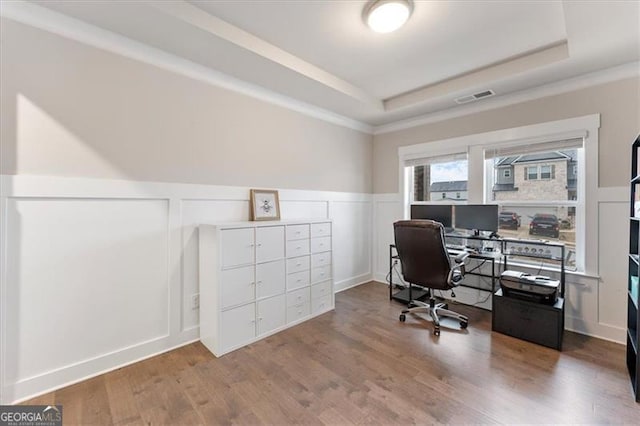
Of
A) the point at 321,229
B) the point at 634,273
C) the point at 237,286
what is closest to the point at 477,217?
the point at 634,273

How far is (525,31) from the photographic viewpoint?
229 cm

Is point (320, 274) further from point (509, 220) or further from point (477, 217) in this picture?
point (509, 220)

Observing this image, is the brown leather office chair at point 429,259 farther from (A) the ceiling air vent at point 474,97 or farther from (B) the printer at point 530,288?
(A) the ceiling air vent at point 474,97

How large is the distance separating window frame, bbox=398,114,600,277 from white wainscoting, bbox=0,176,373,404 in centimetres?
298

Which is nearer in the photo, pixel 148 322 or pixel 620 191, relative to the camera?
pixel 148 322

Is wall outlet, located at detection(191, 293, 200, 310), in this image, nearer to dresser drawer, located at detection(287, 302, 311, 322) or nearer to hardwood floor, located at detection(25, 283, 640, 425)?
hardwood floor, located at detection(25, 283, 640, 425)

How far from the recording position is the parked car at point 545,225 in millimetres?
3032

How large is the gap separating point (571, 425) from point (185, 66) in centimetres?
375

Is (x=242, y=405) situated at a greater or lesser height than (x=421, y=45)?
lesser

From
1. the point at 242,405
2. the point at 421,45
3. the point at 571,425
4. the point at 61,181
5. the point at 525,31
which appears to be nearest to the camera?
the point at 571,425

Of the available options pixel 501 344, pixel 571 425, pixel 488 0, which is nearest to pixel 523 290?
pixel 501 344

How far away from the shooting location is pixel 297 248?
305 centimetres

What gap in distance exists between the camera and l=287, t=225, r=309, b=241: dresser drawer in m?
2.96

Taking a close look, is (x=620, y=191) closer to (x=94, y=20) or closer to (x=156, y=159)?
(x=156, y=159)
